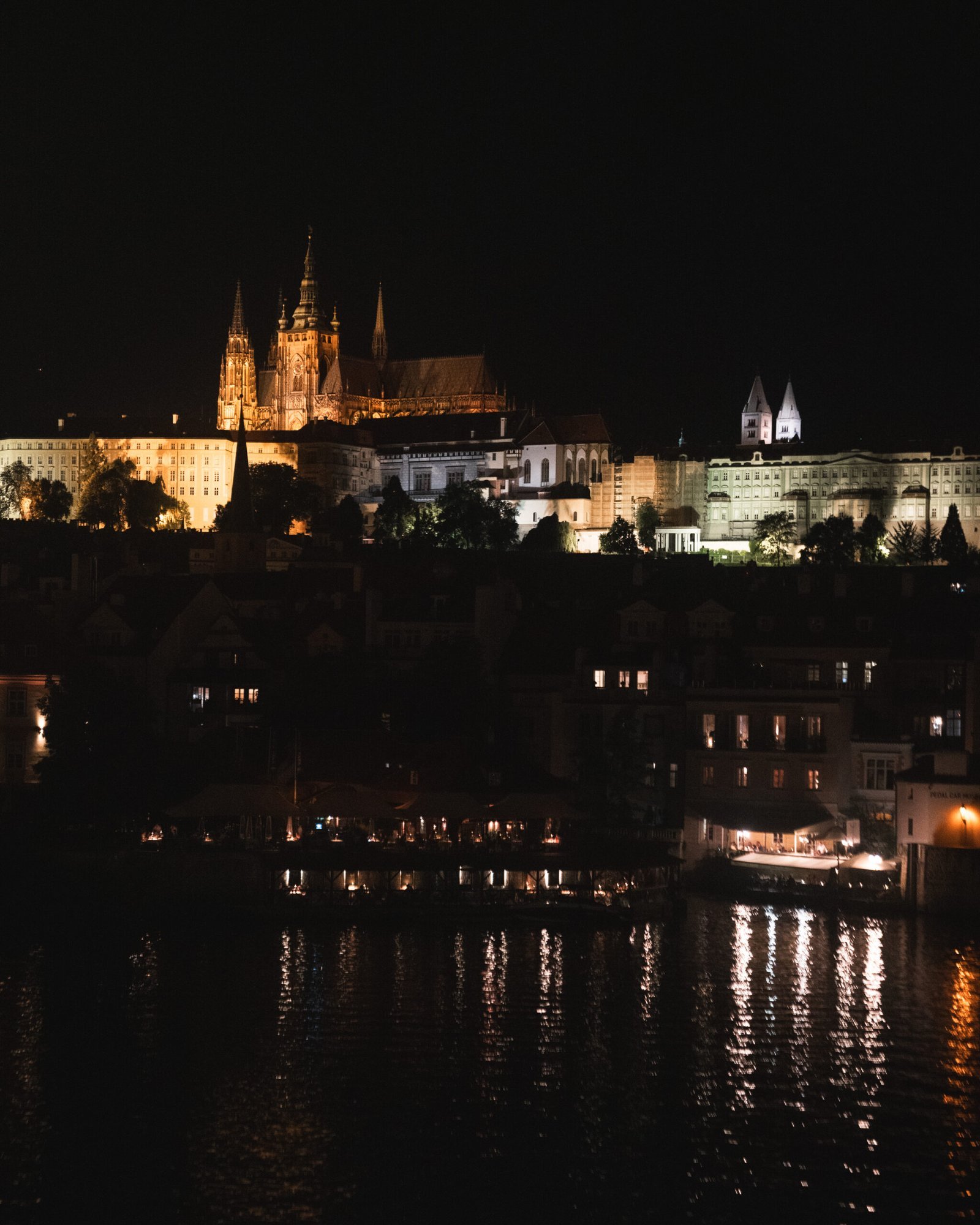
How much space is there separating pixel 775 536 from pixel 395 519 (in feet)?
106

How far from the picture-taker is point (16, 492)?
186750mm

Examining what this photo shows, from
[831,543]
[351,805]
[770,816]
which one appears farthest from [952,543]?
[351,805]

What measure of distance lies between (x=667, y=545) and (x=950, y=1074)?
5773 inches

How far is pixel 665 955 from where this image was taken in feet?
157

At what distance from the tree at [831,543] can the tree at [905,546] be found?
11.3ft

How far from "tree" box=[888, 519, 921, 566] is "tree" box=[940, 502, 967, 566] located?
2.06 metres

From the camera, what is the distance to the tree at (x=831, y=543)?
148875 millimetres

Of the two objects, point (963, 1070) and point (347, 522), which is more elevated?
point (347, 522)

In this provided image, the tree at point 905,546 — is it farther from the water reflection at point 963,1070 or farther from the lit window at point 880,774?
the water reflection at point 963,1070

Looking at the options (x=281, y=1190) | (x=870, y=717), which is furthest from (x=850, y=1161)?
(x=870, y=717)

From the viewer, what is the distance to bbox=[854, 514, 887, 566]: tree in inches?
6255

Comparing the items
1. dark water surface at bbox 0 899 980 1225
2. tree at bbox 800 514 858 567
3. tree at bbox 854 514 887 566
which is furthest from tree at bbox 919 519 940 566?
dark water surface at bbox 0 899 980 1225

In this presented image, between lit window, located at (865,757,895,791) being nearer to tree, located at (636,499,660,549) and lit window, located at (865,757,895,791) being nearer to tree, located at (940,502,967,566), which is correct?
tree, located at (940,502,967,566)

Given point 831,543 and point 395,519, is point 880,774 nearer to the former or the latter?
point 831,543
